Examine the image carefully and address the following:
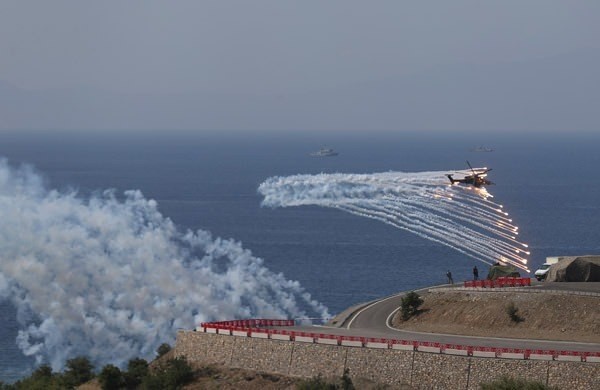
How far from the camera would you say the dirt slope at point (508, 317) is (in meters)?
78.6

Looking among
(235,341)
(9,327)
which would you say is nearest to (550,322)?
(235,341)

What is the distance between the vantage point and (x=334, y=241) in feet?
592

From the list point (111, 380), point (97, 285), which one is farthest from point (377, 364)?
point (97, 285)

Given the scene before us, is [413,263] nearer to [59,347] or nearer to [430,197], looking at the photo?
[430,197]

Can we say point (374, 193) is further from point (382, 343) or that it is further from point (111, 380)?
point (382, 343)

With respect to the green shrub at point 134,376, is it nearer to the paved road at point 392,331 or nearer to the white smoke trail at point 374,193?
the paved road at point 392,331

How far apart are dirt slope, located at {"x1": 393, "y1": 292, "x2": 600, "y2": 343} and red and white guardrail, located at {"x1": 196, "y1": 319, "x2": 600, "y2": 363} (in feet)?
18.1

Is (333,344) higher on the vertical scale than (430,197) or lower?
lower

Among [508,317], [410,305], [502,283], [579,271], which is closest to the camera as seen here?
[508,317]

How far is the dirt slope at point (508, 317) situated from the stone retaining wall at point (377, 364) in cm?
744

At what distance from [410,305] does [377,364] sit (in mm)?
11299

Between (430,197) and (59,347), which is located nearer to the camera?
(59,347)

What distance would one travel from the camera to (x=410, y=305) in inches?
3403

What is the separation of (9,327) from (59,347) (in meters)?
10.4
